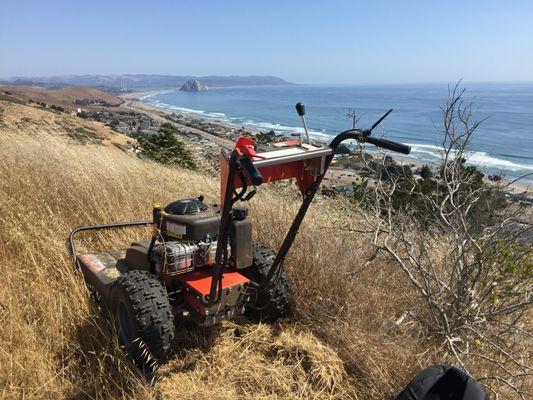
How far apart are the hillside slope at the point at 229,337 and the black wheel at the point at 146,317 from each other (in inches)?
5.1

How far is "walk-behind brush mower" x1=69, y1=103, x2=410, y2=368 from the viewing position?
220cm

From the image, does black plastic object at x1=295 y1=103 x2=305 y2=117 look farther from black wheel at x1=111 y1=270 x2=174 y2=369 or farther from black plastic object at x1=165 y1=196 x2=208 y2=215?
black wheel at x1=111 y1=270 x2=174 y2=369

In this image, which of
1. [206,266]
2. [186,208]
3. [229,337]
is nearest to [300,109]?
[186,208]

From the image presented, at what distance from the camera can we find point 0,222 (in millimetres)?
4152

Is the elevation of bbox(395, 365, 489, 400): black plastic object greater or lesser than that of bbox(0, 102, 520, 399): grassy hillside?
greater

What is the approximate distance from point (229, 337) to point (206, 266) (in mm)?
571

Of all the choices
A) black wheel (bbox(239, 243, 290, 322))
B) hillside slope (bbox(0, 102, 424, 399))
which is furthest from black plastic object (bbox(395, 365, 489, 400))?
black wheel (bbox(239, 243, 290, 322))

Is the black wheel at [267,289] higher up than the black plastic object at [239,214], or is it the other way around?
the black plastic object at [239,214]

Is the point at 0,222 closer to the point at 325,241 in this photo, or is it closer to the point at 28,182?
the point at 28,182

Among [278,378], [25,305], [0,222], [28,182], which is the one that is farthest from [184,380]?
[28,182]

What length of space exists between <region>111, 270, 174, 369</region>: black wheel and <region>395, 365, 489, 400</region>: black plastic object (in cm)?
141

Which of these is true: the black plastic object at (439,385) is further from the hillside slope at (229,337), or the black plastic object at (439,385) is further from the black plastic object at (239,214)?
the black plastic object at (239,214)

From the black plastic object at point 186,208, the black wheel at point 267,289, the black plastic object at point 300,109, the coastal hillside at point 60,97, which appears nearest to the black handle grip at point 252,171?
the black plastic object at point 300,109

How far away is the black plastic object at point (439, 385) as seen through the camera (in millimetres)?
1972
